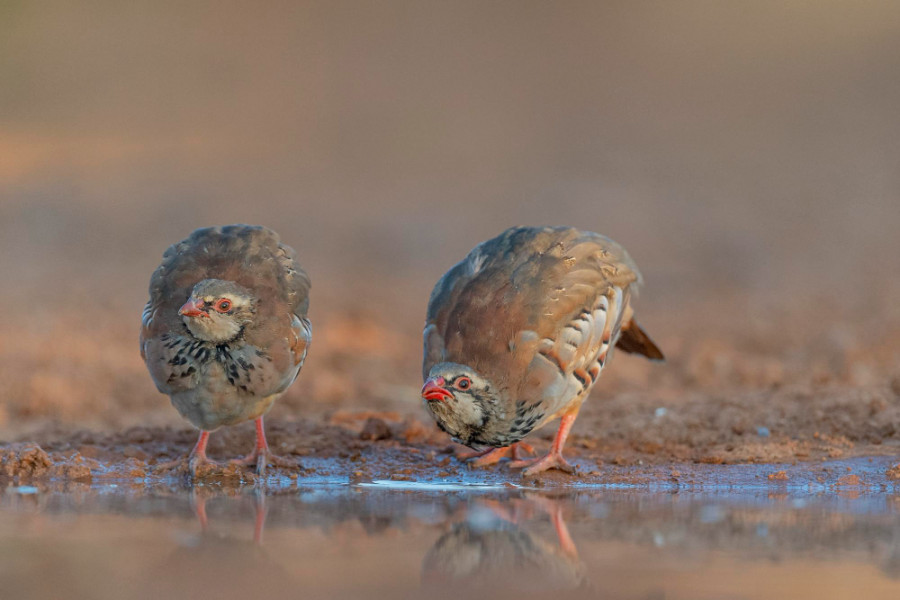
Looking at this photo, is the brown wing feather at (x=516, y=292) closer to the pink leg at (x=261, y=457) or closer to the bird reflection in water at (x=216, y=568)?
the pink leg at (x=261, y=457)

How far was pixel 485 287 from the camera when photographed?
22.9 ft

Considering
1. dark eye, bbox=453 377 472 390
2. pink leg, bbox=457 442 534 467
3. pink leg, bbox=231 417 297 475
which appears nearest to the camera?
dark eye, bbox=453 377 472 390

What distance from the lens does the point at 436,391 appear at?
6.38 meters

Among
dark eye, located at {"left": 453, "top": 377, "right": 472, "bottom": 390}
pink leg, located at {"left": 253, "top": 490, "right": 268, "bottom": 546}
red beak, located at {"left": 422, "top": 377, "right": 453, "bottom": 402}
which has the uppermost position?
dark eye, located at {"left": 453, "top": 377, "right": 472, "bottom": 390}

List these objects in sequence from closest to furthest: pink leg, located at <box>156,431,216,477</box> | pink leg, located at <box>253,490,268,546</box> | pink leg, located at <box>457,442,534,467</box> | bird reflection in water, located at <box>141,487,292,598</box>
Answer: bird reflection in water, located at <box>141,487,292,598</box> → pink leg, located at <box>253,490,268,546</box> → pink leg, located at <box>156,431,216,477</box> → pink leg, located at <box>457,442,534,467</box>

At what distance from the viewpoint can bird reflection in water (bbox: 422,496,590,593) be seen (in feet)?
13.6

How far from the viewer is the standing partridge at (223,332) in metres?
6.82

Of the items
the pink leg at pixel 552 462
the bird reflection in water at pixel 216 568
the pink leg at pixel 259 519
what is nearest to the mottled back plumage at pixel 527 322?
the pink leg at pixel 552 462

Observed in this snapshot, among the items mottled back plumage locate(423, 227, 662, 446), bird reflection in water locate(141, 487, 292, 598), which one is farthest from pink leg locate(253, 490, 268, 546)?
mottled back plumage locate(423, 227, 662, 446)

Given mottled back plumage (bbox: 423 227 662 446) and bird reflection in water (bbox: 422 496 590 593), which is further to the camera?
mottled back plumage (bbox: 423 227 662 446)

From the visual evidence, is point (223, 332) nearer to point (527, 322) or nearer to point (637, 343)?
point (527, 322)

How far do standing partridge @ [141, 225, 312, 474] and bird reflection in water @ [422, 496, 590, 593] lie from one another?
200 centimetres

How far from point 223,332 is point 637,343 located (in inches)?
118

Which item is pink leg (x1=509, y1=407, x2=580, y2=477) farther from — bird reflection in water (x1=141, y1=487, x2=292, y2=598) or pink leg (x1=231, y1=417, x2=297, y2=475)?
bird reflection in water (x1=141, y1=487, x2=292, y2=598)
